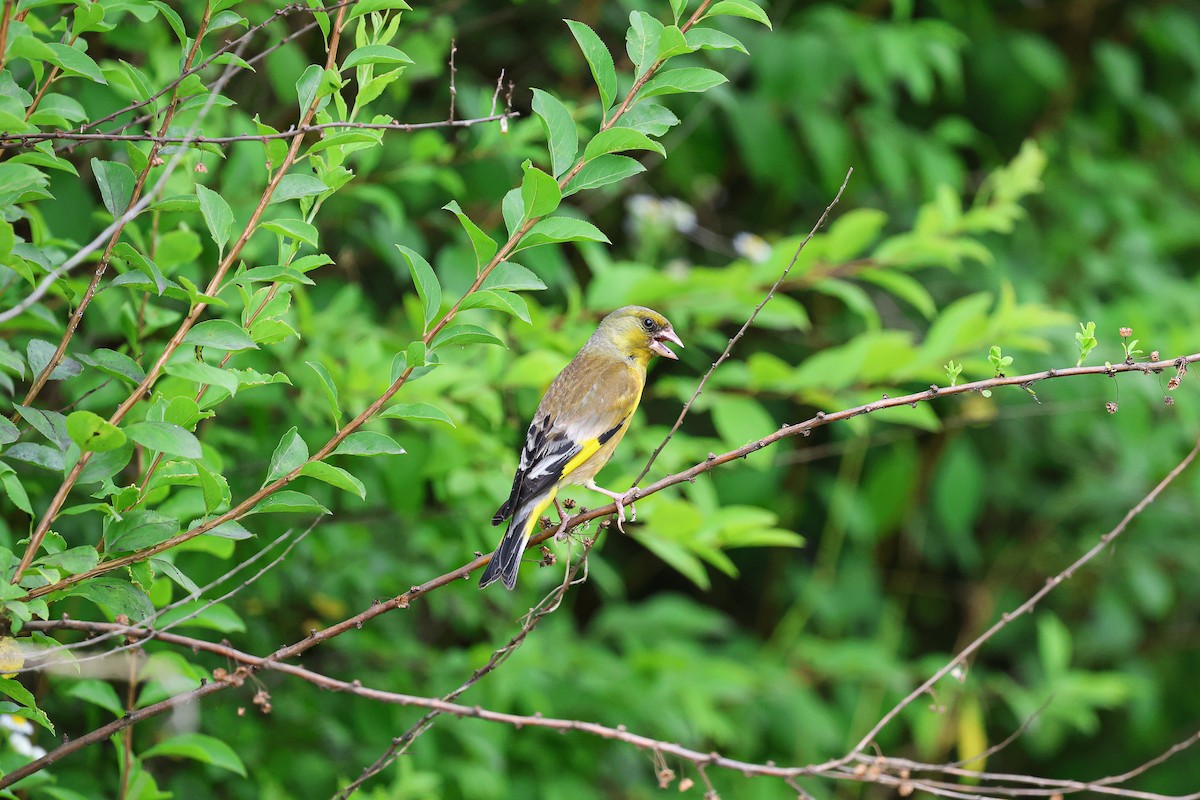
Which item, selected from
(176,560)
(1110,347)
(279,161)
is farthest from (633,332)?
(1110,347)

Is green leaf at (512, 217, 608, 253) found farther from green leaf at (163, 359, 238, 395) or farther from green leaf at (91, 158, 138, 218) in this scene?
green leaf at (91, 158, 138, 218)

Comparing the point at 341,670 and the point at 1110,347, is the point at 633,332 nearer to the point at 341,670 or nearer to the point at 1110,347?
the point at 341,670

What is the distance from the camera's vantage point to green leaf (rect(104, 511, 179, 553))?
1967mm

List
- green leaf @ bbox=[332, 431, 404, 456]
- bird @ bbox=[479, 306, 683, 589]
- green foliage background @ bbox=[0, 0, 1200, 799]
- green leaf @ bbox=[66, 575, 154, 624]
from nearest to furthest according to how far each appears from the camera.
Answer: green leaf @ bbox=[66, 575, 154, 624] → green leaf @ bbox=[332, 431, 404, 456] → bird @ bbox=[479, 306, 683, 589] → green foliage background @ bbox=[0, 0, 1200, 799]

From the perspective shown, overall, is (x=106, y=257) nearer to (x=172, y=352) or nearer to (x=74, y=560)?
(x=172, y=352)

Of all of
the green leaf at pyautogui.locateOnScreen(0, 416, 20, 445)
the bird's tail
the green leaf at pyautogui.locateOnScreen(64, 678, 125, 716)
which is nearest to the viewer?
the green leaf at pyautogui.locateOnScreen(0, 416, 20, 445)

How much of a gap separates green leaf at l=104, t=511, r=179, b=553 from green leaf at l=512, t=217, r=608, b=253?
29.5 inches

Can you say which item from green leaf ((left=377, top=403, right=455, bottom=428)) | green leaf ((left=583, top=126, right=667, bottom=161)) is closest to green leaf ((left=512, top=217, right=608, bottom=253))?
green leaf ((left=583, top=126, right=667, bottom=161))

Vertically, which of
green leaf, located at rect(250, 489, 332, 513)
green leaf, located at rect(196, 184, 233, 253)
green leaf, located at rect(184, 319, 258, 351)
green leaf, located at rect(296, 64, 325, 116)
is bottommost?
green leaf, located at rect(250, 489, 332, 513)

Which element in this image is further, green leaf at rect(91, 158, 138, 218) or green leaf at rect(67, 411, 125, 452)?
green leaf at rect(91, 158, 138, 218)

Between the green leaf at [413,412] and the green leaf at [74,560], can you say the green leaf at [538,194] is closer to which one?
the green leaf at [413,412]

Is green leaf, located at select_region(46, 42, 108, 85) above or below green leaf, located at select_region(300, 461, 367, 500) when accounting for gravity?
above

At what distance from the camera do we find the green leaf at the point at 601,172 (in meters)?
2.10

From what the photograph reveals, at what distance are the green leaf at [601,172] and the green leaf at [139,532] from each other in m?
0.86
